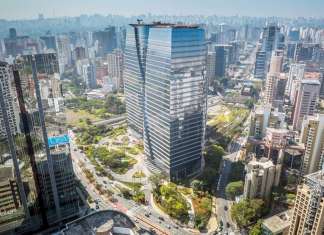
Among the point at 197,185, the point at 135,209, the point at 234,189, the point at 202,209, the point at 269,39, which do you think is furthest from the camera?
the point at 269,39

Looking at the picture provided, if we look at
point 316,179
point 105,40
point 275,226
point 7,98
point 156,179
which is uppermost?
point 7,98

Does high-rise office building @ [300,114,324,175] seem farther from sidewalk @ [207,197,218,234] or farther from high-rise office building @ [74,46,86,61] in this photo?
high-rise office building @ [74,46,86,61]

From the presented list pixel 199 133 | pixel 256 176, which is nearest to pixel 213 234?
pixel 256 176

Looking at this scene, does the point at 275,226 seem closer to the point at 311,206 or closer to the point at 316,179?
the point at 311,206

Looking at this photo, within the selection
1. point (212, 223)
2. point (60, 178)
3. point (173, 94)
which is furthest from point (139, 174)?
point (60, 178)

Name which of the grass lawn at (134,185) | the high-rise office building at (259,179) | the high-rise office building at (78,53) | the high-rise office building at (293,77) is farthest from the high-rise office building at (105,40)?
the high-rise office building at (259,179)

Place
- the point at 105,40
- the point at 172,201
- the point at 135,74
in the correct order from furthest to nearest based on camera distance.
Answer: the point at 105,40, the point at 135,74, the point at 172,201

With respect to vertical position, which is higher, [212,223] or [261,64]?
[261,64]
